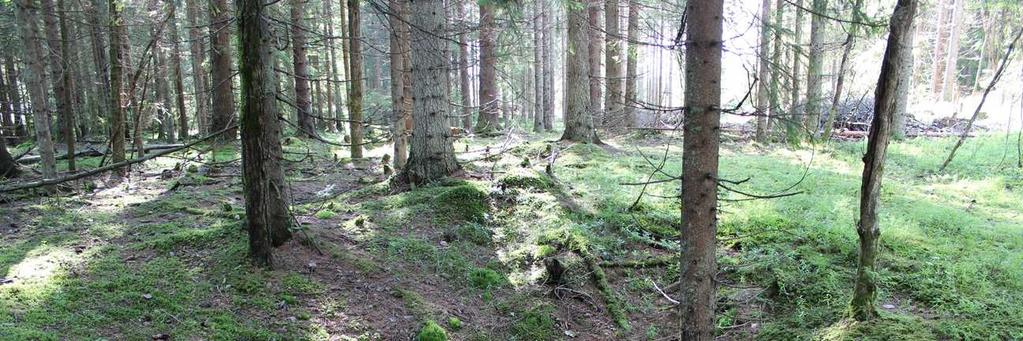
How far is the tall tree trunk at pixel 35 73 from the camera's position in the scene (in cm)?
721

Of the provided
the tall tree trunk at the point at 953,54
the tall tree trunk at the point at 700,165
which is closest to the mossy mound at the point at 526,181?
the tall tree trunk at the point at 700,165

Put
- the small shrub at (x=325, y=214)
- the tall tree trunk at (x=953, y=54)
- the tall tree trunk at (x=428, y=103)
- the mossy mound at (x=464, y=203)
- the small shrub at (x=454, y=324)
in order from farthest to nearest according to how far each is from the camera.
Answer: the tall tree trunk at (x=953, y=54)
the tall tree trunk at (x=428, y=103)
the mossy mound at (x=464, y=203)
the small shrub at (x=325, y=214)
the small shrub at (x=454, y=324)

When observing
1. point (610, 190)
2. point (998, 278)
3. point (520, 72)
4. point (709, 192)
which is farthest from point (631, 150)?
point (520, 72)

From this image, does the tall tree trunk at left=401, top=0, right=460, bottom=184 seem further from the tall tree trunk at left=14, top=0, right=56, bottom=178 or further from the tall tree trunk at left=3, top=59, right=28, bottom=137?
the tall tree trunk at left=3, top=59, right=28, bottom=137

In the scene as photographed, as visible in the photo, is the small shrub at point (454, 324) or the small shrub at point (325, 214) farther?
the small shrub at point (325, 214)

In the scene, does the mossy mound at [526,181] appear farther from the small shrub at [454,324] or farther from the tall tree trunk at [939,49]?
the tall tree trunk at [939,49]

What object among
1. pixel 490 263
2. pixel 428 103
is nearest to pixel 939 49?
pixel 428 103

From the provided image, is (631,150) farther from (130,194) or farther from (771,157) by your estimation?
(130,194)

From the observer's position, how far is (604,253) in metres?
6.71

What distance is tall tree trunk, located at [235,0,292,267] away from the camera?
14.9 ft

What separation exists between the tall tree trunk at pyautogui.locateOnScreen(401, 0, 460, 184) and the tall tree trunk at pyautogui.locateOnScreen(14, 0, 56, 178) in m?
4.85

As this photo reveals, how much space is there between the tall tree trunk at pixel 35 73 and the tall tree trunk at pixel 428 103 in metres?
4.85

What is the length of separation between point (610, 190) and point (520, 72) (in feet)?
93.5

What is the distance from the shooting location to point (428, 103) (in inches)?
326
